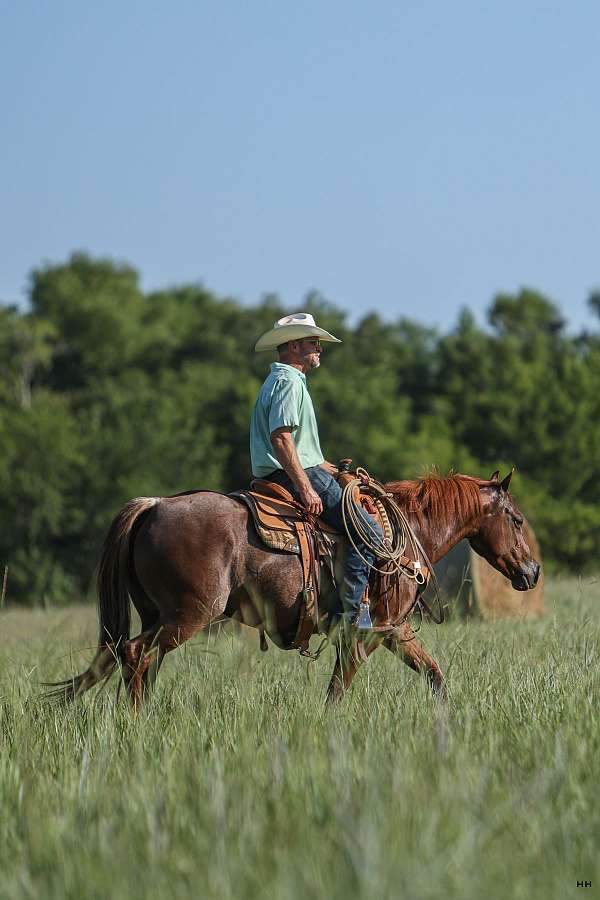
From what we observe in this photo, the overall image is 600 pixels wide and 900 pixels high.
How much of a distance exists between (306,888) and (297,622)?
4.06m

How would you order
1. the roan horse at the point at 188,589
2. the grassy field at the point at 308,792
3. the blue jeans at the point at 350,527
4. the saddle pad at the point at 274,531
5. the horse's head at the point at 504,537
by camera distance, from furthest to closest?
the horse's head at the point at 504,537
the blue jeans at the point at 350,527
the saddle pad at the point at 274,531
the roan horse at the point at 188,589
the grassy field at the point at 308,792

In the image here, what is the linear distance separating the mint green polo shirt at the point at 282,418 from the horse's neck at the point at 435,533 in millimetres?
794

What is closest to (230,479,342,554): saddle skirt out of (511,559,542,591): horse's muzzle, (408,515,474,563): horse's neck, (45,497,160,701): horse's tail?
(45,497,160,701): horse's tail

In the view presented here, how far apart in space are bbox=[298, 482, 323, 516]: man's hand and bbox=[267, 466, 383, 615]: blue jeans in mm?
107

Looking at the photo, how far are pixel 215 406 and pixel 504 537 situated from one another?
47.2 meters

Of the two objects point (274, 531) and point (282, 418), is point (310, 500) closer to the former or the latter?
point (274, 531)

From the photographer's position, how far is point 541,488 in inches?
2226

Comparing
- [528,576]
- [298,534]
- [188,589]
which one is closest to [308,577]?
[298,534]

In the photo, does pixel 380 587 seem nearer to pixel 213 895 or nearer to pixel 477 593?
pixel 213 895

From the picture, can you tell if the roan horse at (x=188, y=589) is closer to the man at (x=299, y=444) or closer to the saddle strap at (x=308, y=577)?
the saddle strap at (x=308, y=577)

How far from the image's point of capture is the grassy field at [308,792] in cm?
337

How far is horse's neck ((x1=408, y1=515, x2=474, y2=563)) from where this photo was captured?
310 inches

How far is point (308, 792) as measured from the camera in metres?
4.05

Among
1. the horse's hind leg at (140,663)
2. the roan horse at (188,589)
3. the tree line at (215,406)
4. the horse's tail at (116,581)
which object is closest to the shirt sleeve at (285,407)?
the roan horse at (188,589)
